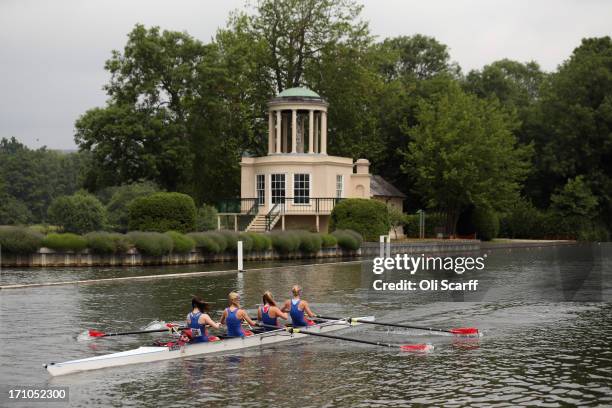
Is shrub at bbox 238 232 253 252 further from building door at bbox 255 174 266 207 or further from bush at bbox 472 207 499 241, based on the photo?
bush at bbox 472 207 499 241

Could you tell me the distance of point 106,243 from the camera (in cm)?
4619

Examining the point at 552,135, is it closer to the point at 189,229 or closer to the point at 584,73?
the point at 584,73

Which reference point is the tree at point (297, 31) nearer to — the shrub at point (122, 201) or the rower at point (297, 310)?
the shrub at point (122, 201)

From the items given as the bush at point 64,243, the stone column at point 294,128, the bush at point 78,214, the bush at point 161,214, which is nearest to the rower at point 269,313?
the bush at point 64,243

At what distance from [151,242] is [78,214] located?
31.2m

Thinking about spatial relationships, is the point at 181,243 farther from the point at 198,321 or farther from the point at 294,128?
the point at 198,321

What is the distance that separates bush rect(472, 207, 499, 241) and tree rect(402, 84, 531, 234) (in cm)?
113

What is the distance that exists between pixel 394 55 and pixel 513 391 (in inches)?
2596

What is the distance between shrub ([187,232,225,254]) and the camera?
4969cm

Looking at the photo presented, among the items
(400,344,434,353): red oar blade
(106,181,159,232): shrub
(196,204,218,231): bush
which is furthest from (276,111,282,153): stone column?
(400,344,434,353): red oar blade

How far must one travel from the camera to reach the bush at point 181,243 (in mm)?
48375

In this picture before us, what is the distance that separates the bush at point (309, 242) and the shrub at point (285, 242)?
406mm

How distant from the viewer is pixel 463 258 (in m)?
58.9

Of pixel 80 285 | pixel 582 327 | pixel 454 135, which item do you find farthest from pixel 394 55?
pixel 582 327
